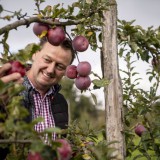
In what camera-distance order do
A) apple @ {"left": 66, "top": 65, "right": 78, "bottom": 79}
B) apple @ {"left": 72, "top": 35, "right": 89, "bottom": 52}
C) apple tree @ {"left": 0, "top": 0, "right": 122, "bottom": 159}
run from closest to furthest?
1. apple tree @ {"left": 0, "top": 0, "right": 122, "bottom": 159}
2. apple @ {"left": 72, "top": 35, "right": 89, "bottom": 52}
3. apple @ {"left": 66, "top": 65, "right": 78, "bottom": 79}

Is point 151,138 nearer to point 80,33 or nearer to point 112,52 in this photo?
point 112,52

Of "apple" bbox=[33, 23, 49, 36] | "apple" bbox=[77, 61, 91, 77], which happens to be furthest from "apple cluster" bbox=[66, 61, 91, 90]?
"apple" bbox=[33, 23, 49, 36]

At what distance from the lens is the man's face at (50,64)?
2.44m

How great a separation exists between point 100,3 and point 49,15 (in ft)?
1.18

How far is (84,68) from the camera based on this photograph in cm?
209

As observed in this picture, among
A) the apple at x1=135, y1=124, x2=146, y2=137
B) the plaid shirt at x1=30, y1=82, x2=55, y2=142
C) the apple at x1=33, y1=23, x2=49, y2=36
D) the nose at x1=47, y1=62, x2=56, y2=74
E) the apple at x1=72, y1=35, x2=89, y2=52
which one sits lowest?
the apple at x1=135, y1=124, x2=146, y2=137

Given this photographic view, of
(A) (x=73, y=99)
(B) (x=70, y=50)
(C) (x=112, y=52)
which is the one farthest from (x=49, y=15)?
(A) (x=73, y=99)

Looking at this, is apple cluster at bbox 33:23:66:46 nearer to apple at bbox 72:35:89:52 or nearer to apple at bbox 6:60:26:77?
apple at bbox 72:35:89:52

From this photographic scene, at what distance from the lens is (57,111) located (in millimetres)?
2711

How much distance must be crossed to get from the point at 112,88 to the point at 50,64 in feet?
1.76

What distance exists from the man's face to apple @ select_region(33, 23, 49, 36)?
68cm

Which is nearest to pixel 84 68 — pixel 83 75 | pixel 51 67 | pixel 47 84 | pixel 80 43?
pixel 83 75

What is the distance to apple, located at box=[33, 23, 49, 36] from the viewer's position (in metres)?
1.70

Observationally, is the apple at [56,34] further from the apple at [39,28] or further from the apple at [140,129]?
the apple at [140,129]
